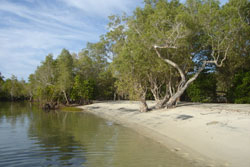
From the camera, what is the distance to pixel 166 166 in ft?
24.3

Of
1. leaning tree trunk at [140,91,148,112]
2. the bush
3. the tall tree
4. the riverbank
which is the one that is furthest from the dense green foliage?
the tall tree

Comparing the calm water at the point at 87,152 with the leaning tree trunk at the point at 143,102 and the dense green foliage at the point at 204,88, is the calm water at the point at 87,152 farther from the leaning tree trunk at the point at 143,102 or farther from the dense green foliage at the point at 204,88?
the dense green foliage at the point at 204,88

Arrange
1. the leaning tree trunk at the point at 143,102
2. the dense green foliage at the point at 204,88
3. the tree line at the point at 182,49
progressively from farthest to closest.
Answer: the dense green foliage at the point at 204,88 < the leaning tree trunk at the point at 143,102 < the tree line at the point at 182,49

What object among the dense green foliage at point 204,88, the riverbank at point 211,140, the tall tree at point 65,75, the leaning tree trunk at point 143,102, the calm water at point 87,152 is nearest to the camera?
the riverbank at point 211,140

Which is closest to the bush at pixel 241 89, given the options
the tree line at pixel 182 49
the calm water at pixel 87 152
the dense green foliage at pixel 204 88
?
the tree line at pixel 182 49

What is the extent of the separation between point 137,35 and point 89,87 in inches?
953

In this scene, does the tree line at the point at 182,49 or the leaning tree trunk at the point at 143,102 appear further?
the leaning tree trunk at the point at 143,102

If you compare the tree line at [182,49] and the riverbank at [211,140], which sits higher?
the tree line at [182,49]

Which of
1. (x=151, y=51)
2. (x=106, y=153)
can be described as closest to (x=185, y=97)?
(x=151, y=51)

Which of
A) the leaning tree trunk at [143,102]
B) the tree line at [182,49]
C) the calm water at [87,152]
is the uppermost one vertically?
the tree line at [182,49]

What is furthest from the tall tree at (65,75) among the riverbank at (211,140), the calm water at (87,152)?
the riverbank at (211,140)

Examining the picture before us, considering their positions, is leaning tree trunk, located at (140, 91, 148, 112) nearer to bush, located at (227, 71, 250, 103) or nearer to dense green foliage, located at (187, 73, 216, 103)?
dense green foliage, located at (187, 73, 216, 103)

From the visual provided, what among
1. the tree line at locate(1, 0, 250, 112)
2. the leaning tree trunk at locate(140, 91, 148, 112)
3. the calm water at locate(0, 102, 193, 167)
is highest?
the tree line at locate(1, 0, 250, 112)

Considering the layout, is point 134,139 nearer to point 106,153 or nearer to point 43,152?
point 106,153
